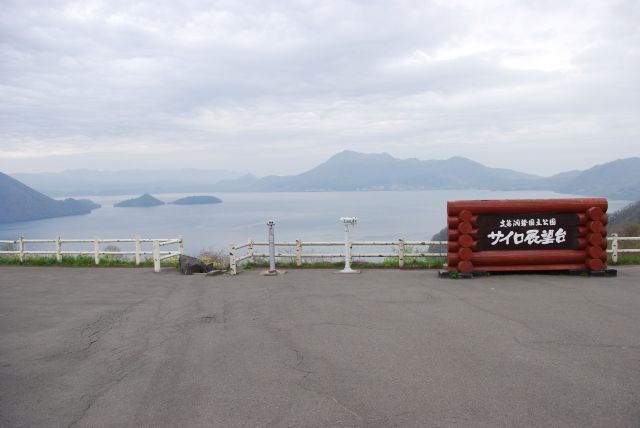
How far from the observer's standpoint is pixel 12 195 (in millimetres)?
187000

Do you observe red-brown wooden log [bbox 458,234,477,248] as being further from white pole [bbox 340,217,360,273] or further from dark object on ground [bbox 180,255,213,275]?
dark object on ground [bbox 180,255,213,275]

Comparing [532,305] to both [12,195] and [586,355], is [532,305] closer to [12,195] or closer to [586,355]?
[586,355]

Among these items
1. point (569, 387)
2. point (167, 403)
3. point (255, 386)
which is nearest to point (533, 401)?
point (569, 387)

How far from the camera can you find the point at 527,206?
11.8 metres

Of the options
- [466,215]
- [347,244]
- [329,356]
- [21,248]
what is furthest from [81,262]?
[329,356]

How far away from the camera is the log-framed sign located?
11.7 m

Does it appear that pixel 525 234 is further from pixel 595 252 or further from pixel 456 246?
pixel 456 246

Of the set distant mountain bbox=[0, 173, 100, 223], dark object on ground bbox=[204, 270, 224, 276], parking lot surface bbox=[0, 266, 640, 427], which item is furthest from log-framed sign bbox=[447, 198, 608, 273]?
distant mountain bbox=[0, 173, 100, 223]

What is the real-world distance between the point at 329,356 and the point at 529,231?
26.0 feet

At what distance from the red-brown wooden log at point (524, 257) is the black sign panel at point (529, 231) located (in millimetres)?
167

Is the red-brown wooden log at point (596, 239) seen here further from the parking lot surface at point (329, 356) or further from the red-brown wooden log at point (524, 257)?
the parking lot surface at point (329, 356)

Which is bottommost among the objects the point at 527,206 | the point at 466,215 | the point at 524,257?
the point at 524,257

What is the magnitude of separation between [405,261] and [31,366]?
10.3m

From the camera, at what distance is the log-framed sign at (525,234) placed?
38.4ft
